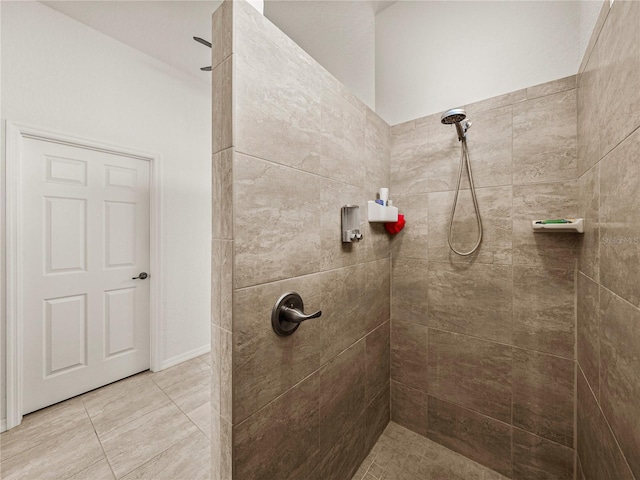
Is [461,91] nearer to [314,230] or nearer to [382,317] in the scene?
[314,230]

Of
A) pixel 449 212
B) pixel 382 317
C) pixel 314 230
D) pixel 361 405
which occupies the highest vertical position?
pixel 449 212

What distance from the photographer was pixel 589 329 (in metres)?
1.04

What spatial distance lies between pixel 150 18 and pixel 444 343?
10.2 ft

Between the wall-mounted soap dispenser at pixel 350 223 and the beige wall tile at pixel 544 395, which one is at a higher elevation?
the wall-mounted soap dispenser at pixel 350 223

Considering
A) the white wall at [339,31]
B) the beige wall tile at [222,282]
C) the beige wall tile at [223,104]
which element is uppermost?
the white wall at [339,31]

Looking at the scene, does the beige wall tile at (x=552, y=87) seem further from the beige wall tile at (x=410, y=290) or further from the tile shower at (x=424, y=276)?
the beige wall tile at (x=410, y=290)

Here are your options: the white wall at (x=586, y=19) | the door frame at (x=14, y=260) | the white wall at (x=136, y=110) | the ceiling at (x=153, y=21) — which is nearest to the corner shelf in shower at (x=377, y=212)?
the white wall at (x=586, y=19)

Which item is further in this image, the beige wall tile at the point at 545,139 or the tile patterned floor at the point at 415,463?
the tile patterned floor at the point at 415,463

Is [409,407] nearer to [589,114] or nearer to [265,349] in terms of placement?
[265,349]

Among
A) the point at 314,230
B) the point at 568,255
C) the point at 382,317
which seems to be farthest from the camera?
the point at 382,317

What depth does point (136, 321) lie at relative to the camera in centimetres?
241

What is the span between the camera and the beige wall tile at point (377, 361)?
1535 millimetres

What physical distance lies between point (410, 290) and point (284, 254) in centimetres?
104

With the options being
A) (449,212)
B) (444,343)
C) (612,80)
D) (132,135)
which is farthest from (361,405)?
(132,135)
